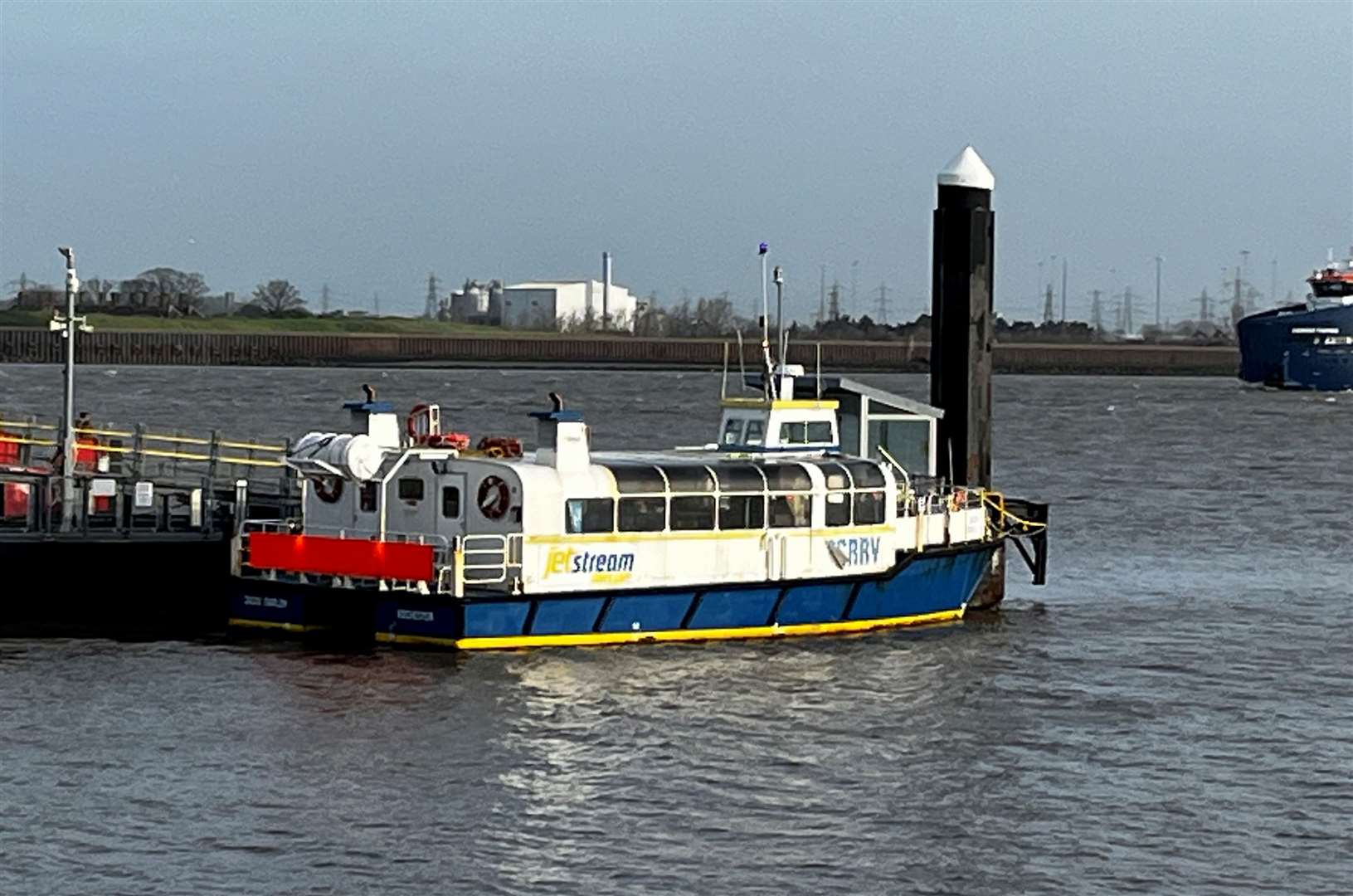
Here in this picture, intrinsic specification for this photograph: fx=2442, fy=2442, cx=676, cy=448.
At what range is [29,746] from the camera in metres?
33.4

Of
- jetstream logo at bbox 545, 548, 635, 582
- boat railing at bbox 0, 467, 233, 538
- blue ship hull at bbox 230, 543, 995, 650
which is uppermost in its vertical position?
boat railing at bbox 0, 467, 233, 538

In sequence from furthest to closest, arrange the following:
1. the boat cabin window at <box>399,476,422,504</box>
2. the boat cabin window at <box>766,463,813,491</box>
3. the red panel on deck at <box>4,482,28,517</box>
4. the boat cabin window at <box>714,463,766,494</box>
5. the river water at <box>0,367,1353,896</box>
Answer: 1. the red panel on deck at <box>4,482,28,517</box>
2. the boat cabin window at <box>766,463,813,491</box>
3. the boat cabin window at <box>714,463,766,494</box>
4. the boat cabin window at <box>399,476,422,504</box>
5. the river water at <box>0,367,1353,896</box>

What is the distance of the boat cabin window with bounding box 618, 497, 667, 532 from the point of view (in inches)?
1603

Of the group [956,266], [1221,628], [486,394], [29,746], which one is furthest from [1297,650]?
[486,394]

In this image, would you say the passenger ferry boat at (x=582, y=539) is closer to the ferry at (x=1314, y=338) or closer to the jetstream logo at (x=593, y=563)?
the jetstream logo at (x=593, y=563)

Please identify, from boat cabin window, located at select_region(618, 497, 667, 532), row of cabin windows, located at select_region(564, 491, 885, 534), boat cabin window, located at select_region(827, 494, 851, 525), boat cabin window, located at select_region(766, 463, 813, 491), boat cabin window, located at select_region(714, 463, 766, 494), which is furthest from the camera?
boat cabin window, located at select_region(827, 494, 851, 525)

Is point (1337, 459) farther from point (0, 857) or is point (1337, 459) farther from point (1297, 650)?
point (0, 857)

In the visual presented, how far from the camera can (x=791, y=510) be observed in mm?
42656

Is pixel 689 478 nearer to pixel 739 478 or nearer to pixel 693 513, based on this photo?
pixel 693 513

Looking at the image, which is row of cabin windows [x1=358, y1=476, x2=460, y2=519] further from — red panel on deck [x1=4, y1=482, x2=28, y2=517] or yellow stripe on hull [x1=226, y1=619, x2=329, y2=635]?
red panel on deck [x1=4, y1=482, x2=28, y2=517]

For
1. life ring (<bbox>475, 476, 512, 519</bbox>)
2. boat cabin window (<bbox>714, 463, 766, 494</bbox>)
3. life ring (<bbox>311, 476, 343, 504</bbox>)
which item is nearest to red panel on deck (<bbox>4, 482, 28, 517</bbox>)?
life ring (<bbox>311, 476, 343, 504</bbox>)

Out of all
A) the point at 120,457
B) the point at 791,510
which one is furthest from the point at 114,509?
the point at 791,510

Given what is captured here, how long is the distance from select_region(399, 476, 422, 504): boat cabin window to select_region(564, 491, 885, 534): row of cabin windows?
280 cm

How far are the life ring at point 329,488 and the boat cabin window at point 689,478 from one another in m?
5.68
